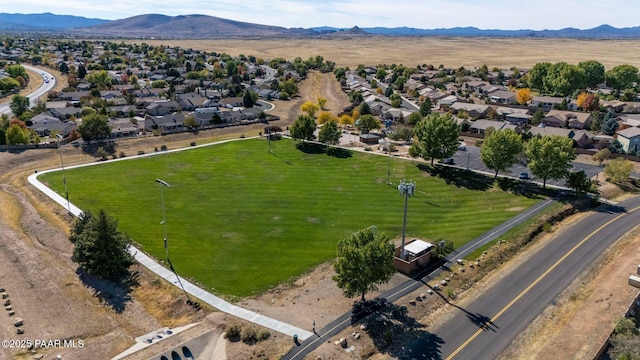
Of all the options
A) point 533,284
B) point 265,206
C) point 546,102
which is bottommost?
point 533,284

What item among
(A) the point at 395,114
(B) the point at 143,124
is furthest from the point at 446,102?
(B) the point at 143,124

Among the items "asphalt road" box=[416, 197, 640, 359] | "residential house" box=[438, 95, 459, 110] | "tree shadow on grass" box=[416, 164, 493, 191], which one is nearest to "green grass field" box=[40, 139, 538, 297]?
"tree shadow on grass" box=[416, 164, 493, 191]

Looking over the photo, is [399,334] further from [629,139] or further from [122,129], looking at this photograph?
[122,129]

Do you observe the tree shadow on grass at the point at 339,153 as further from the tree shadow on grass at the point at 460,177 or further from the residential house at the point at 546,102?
the residential house at the point at 546,102

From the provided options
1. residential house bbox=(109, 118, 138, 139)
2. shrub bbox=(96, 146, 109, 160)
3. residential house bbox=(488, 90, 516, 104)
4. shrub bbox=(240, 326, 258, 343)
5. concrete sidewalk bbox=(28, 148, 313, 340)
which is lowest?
concrete sidewalk bbox=(28, 148, 313, 340)

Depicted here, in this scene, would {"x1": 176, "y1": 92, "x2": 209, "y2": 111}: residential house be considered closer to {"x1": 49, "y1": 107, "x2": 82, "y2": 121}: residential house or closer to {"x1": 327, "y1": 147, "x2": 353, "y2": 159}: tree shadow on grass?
{"x1": 49, "y1": 107, "x2": 82, "y2": 121}: residential house

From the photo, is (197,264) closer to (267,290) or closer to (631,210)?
(267,290)
